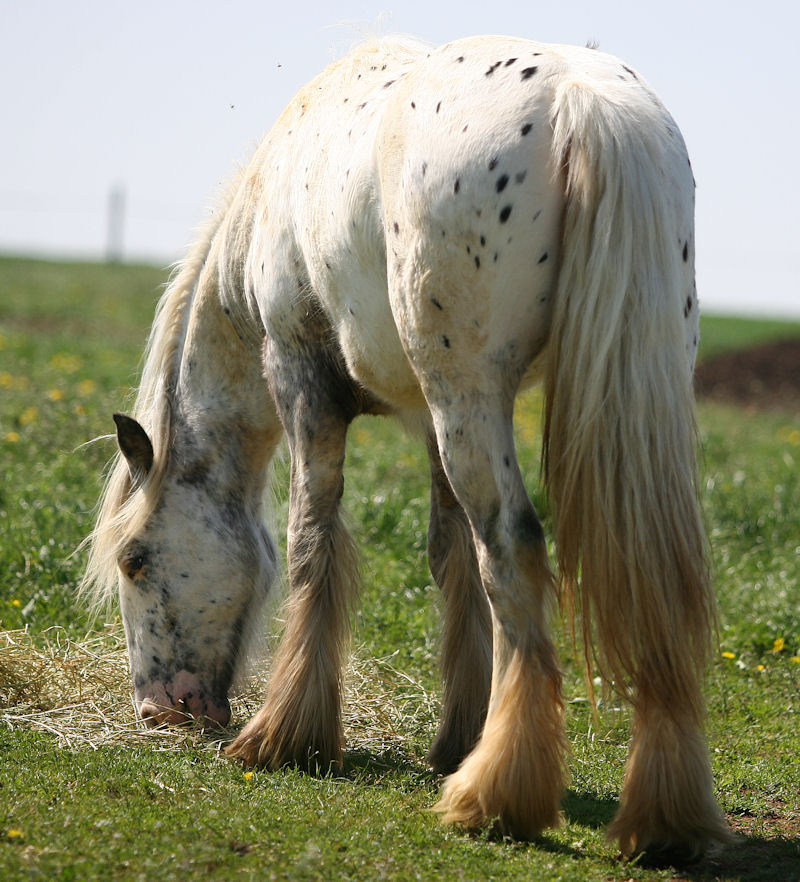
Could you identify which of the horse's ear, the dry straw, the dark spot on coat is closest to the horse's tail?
the dark spot on coat

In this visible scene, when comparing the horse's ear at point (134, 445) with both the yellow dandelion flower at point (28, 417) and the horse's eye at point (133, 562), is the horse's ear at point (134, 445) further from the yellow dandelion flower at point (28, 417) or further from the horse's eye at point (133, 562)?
the yellow dandelion flower at point (28, 417)

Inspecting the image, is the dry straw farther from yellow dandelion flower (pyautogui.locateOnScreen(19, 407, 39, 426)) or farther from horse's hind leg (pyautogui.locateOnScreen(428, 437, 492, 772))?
yellow dandelion flower (pyautogui.locateOnScreen(19, 407, 39, 426))

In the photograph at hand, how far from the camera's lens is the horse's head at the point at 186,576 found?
4066mm

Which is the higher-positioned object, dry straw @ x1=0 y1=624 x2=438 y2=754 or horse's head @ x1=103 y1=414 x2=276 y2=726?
horse's head @ x1=103 y1=414 x2=276 y2=726

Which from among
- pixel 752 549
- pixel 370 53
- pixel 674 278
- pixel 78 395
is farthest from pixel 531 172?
pixel 78 395

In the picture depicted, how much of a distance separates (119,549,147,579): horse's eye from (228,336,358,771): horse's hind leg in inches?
24.4

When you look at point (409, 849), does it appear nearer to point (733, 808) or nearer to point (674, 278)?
point (733, 808)

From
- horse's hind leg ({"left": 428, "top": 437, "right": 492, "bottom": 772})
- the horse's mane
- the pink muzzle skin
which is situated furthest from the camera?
the horse's mane

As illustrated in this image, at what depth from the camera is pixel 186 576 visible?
407cm

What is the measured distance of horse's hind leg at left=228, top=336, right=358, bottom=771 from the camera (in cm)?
367

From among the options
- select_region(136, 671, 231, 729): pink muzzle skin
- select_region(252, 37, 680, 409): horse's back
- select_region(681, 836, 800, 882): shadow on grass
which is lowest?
select_region(136, 671, 231, 729): pink muzzle skin

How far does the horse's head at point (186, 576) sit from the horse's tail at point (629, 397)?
171 cm

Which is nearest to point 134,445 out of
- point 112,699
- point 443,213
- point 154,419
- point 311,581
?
point 154,419

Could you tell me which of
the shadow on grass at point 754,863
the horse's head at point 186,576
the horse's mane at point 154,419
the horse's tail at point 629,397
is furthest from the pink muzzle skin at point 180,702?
the shadow on grass at point 754,863
